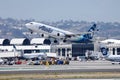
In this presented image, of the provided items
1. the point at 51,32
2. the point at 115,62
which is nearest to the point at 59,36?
the point at 51,32

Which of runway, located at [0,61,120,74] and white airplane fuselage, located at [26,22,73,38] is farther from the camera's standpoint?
white airplane fuselage, located at [26,22,73,38]

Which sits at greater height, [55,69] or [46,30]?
[46,30]

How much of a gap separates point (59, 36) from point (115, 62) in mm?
38489

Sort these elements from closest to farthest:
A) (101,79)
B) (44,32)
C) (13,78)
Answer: (101,79)
(13,78)
(44,32)

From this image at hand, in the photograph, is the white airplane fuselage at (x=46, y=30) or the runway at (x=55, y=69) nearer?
the runway at (x=55, y=69)

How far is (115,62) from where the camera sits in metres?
160

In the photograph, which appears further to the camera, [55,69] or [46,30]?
[46,30]

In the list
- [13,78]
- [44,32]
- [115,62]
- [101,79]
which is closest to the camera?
[101,79]

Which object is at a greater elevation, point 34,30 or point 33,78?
point 34,30

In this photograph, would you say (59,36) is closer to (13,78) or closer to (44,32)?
(44,32)

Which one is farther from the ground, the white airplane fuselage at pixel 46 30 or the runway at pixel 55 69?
the white airplane fuselage at pixel 46 30

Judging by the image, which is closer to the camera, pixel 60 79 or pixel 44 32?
pixel 60 79

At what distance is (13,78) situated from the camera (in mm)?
86938

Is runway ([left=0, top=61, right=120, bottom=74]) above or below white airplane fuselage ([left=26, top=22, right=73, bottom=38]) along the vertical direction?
below
